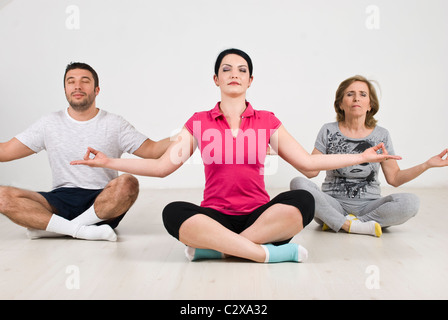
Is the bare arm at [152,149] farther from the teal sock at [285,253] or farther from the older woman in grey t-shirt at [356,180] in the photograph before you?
the teal sock at [285,253]

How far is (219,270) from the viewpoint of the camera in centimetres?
201

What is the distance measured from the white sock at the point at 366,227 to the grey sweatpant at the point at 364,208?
0.06 meters

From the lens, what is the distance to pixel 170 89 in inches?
199

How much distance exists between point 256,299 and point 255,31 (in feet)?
12.3

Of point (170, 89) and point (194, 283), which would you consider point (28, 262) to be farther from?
point (170, 89)

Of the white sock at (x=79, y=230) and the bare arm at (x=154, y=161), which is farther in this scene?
the white sock at (x=79, y=230)

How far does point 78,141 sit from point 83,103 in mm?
209

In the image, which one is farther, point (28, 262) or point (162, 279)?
point (28, 262)

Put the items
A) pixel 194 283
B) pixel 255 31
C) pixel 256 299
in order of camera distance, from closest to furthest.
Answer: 1. pixel 256 299
2. pixel 194 283
3. pixel 255 31

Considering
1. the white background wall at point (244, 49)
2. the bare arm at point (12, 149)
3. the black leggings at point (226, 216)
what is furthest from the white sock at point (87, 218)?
the white background wall at point (244, 49)

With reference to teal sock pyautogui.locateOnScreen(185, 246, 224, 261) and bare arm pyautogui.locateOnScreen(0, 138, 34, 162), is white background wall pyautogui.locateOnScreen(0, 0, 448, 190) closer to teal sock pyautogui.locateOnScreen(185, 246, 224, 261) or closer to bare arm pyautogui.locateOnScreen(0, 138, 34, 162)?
bare arm pyautogui.locateOnScreen(0, 138, 34, 162)

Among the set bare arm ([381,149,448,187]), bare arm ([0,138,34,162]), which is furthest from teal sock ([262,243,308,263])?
bare arm ([0,138,34,162])

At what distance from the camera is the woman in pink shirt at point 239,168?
2.09 metres

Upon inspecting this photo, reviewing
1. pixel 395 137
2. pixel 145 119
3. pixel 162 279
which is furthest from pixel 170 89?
pixel 162 279
